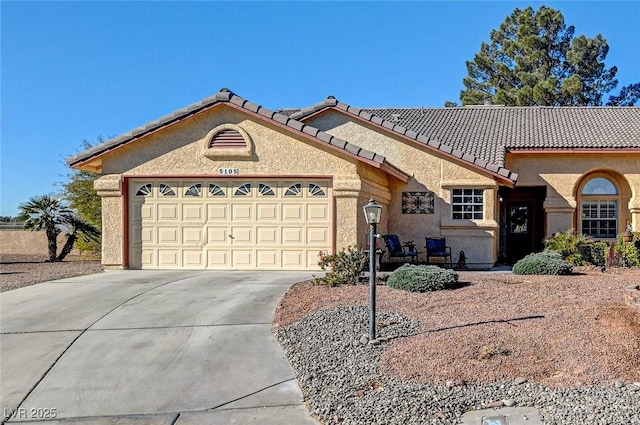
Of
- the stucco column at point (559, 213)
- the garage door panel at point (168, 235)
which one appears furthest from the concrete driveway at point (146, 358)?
the stucco column at point (559, 213)

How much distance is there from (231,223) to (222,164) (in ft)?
5.03

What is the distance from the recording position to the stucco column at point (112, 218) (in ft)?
45.2

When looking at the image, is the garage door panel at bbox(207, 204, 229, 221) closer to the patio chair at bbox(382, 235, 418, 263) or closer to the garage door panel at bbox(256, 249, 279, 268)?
the garage door panel at bbox(256, 249, 279, 268)

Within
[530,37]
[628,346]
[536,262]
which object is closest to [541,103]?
[530,37]

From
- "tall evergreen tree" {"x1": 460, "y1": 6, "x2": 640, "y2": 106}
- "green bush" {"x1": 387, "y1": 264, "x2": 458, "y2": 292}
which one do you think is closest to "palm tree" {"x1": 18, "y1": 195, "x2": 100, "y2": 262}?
"green bush" {"x1": 387, "y1": 264, "x2": 458, "y2": 292}

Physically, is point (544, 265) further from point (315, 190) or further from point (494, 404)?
point (494, 404)

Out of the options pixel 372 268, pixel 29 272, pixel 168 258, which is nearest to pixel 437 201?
pixel 168 258

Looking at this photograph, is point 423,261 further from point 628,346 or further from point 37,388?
point 37,388

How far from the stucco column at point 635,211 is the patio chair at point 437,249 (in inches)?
256

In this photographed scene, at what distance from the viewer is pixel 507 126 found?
19703mm

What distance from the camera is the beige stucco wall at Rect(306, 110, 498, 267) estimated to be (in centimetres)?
1538

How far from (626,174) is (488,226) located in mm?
5478

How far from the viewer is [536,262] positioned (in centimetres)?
1133

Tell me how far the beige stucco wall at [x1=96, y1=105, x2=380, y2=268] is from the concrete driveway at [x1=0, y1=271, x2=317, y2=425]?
3.12 m
